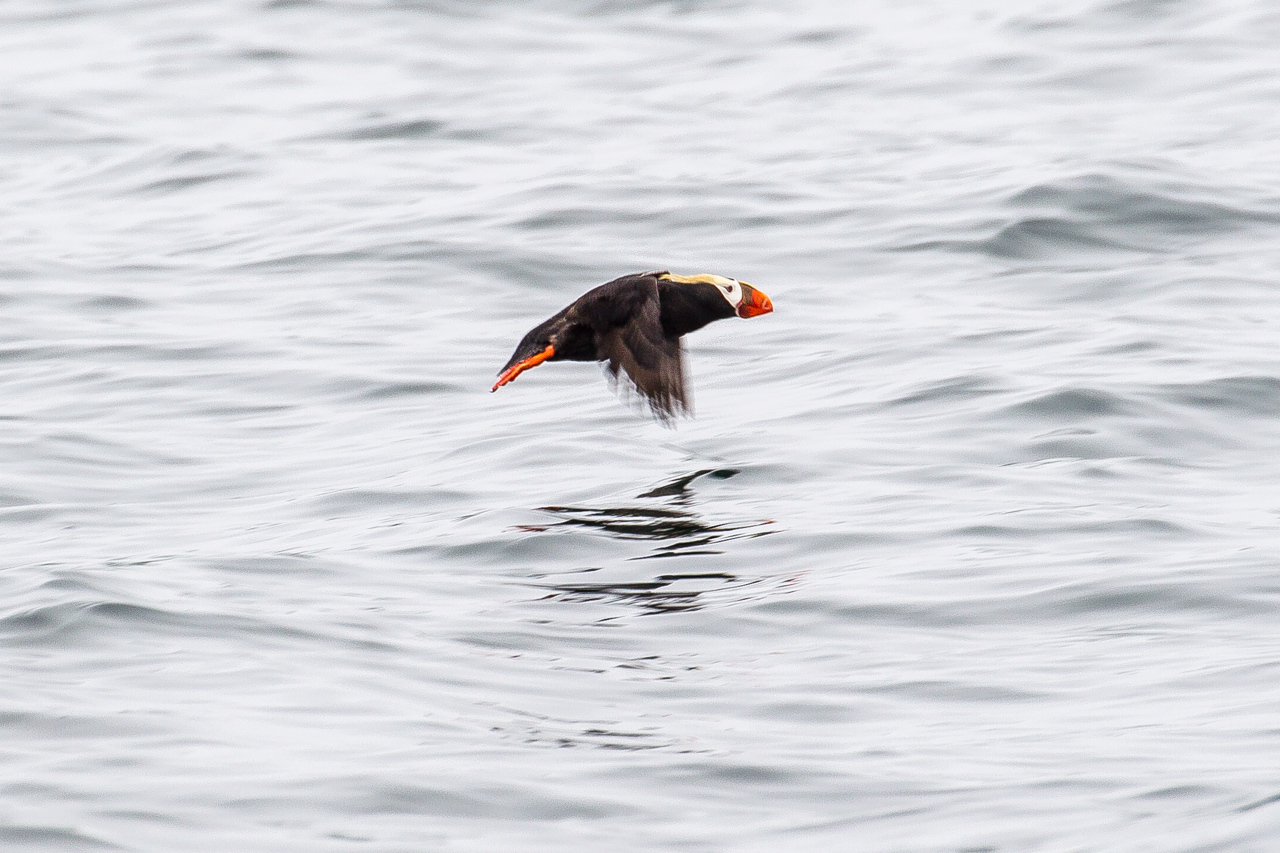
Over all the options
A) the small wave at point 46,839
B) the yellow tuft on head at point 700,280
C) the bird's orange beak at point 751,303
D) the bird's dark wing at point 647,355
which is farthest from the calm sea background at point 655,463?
the yellow tuft on head at point 700,280

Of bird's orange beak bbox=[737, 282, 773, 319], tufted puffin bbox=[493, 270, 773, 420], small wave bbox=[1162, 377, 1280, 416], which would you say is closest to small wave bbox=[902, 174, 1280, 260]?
small wave bbox=[1162, 377, 1280, 416]

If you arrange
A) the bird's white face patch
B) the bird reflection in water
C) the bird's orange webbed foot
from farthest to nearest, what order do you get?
the bird's white face patch, the bird's orange webbed foot, the bird reflection in water

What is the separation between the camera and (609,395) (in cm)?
995

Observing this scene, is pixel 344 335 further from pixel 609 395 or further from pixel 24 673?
→ pixel 24 673

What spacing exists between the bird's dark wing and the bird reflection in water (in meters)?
0.36

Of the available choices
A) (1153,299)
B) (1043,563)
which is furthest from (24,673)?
(1153,299)

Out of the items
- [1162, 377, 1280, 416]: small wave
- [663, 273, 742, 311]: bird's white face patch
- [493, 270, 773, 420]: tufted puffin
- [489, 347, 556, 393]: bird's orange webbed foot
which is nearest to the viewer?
[489, 347, 556, 393]: bird's orange webbed foot

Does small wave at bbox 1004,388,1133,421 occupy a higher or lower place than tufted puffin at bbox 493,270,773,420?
lower

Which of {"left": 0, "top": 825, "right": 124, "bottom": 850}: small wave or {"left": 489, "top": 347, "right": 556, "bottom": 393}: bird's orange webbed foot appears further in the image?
{"left": 489, "top": 347, "right": 556, "bottom": 393}: bird's orange webbed foot

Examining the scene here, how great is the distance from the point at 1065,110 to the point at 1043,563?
10330 mm

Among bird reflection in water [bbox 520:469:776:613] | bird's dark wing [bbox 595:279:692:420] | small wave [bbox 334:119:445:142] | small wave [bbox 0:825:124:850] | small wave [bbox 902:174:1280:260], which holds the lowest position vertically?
bird reflection in water [bbox 520:469:776:613]

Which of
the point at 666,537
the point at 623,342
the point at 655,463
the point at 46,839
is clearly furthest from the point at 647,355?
the point at 46,839

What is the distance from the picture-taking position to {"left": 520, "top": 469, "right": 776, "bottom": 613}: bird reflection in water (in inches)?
257

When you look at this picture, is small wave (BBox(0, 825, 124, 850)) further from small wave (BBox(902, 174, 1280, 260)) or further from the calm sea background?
small wave (BBox(902, 174, 1280, 260))
